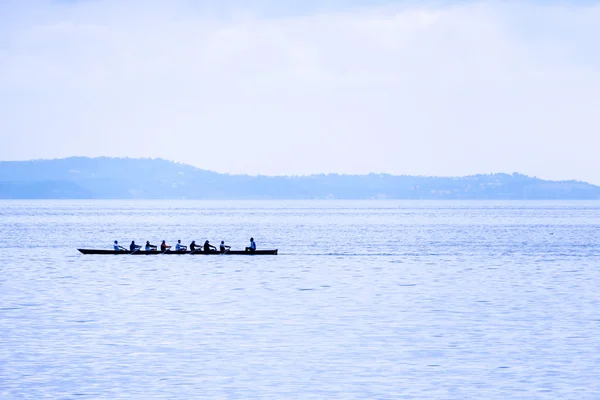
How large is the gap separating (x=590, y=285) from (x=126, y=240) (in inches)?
3194

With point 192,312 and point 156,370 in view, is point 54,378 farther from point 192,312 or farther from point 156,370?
point 192,312

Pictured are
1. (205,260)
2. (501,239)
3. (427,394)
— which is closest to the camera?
(427,394)

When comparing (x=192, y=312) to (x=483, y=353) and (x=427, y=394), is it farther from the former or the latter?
(x=427, y=394)

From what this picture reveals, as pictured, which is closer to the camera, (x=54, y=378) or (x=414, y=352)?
(x=54, y=378)

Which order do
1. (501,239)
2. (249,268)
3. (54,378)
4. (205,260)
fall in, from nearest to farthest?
(54,378) < (249,268) < (205,260) < (501,239)

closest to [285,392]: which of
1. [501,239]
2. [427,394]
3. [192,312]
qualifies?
[427,394]

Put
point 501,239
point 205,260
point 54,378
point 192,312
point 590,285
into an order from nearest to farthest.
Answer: point 54,378
point 192,312
point 590,285
point 205,260
point 501,239

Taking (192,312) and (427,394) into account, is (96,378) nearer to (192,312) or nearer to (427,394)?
(427,394)

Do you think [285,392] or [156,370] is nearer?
[285,392]

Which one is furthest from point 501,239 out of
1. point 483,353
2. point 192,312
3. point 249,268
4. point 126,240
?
point 483,353

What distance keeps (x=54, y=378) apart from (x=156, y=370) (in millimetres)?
3240

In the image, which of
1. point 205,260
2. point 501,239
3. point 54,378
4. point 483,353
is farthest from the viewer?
point 501,239

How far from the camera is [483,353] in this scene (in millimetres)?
34500

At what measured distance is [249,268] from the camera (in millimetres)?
73875
